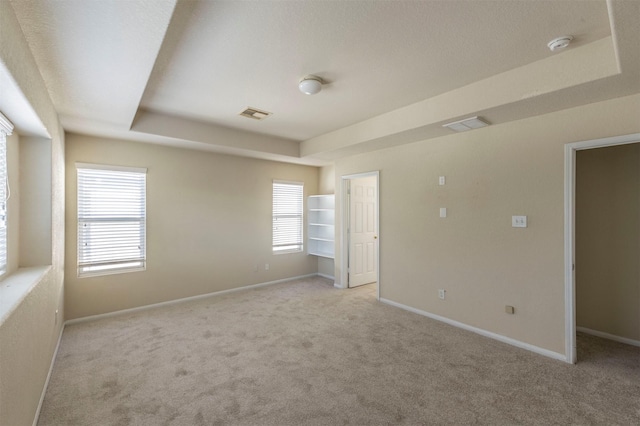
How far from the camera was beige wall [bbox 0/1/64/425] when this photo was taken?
4.53 feet

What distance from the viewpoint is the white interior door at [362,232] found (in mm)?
5340

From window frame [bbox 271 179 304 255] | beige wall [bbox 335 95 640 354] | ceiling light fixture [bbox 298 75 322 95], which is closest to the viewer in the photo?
ceiling light fixture [bbox 298 75 322 95]

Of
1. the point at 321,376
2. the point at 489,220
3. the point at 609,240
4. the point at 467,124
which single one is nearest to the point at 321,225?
the point at 489,220

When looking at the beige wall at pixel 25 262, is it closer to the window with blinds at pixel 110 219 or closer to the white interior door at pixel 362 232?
the window with blinds at pixel 110 219

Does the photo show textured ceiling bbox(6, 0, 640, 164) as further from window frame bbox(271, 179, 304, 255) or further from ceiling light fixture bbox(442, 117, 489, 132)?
window frame bbox(271, 179, 304, 255)

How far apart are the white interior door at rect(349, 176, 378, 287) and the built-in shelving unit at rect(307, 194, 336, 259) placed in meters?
0.65

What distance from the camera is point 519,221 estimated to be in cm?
308

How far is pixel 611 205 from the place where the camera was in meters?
3.24

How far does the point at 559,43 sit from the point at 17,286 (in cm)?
401

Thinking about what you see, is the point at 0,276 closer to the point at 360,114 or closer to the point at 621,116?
the point at 360,114

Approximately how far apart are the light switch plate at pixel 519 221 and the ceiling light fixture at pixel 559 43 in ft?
5.21

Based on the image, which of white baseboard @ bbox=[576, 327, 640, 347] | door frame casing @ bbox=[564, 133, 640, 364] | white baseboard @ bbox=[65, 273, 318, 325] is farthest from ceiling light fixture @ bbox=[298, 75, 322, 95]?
white baseboard @ bbox=[576, 327, 640, 347]

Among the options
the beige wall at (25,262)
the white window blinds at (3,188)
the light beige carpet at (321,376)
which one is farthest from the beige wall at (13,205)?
the light beige carpet at (321,376)

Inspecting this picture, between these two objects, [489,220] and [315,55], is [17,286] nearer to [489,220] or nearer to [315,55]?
[315,55]
